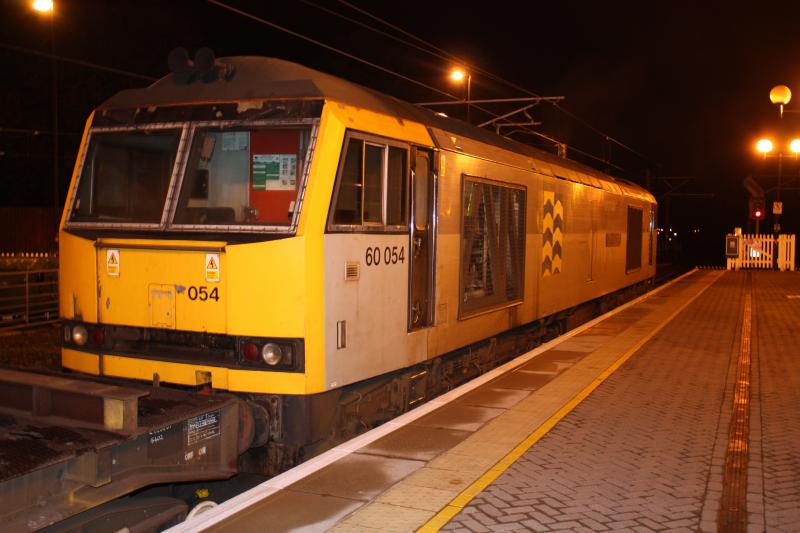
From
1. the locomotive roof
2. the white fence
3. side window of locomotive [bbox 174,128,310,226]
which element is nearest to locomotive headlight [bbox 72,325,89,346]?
side window of locomotive [bbox 174,128,310,226]

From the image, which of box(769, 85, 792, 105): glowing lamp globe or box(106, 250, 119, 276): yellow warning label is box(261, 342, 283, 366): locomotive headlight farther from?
box(769, 85, 792, 105): glowing lamp globe

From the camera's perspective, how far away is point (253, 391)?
596cm

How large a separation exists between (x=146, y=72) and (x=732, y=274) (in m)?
27.6

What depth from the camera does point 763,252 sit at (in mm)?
35625

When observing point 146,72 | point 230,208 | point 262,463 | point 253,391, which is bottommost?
point 262,463

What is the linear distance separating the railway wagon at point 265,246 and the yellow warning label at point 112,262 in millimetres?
17

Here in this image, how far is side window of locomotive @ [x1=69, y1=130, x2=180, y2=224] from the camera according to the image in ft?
21.7

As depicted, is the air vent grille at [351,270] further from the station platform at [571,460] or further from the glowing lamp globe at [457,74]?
the glowing lamp globe at [457,74]

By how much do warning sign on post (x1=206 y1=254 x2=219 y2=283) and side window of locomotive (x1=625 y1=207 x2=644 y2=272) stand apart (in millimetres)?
14789

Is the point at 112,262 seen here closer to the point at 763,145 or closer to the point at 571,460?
the point at 571,460

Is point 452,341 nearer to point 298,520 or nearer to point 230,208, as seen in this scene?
point 230,208

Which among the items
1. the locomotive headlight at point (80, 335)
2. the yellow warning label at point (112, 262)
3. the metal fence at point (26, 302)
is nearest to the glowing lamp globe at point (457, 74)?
the metal fence at point (26, 302)

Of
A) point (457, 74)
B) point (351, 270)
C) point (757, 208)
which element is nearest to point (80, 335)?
point (351, 270)

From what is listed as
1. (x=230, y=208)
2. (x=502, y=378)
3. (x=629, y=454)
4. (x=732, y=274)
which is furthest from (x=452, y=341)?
(x=732, y=274)
